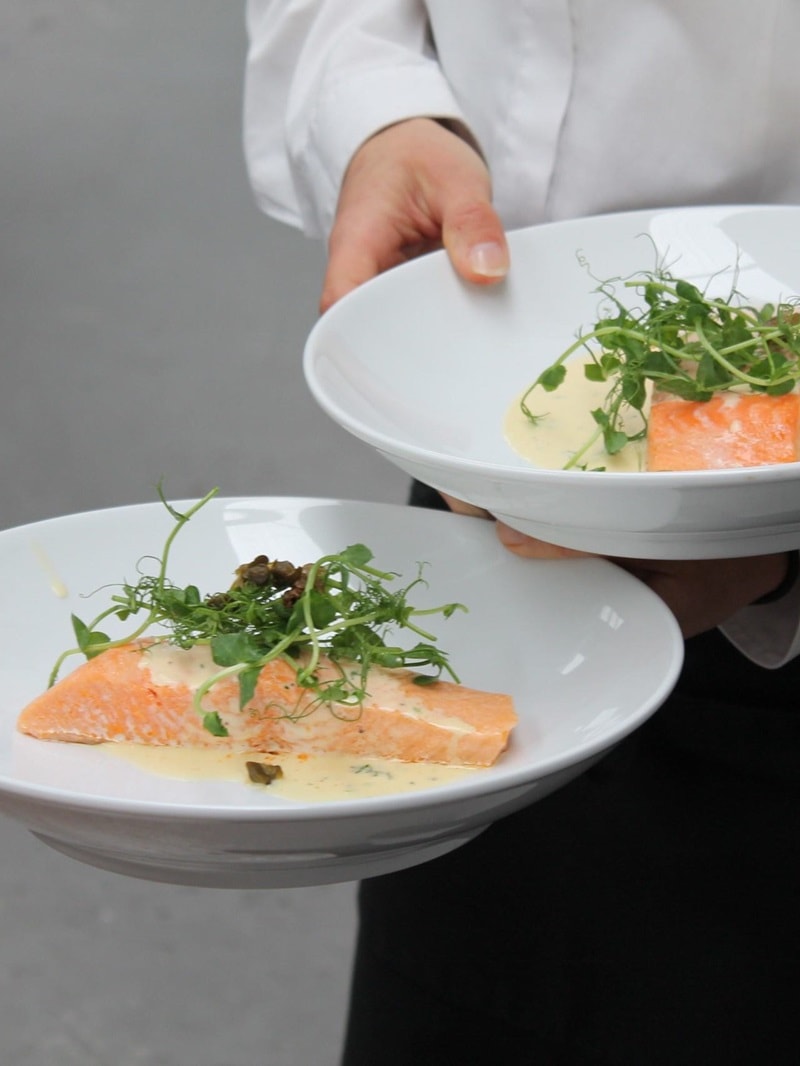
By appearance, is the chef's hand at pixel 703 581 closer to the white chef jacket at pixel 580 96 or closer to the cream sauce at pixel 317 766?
the white chef jacket at pixel 580 96

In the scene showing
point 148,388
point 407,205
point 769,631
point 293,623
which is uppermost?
point 407,205

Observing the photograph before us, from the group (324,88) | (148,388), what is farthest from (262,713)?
(148,388)

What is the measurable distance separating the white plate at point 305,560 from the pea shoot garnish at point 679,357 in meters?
0.12

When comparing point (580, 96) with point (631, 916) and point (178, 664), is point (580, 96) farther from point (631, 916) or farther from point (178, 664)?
point (631, 916)

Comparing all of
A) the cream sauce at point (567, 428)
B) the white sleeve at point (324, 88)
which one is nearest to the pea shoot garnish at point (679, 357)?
the cream sauce at point (567, 428)

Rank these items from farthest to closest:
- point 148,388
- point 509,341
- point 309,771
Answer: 1. point 148,388
2. point 509,341
3. point 309,771

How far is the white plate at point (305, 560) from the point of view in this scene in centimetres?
65

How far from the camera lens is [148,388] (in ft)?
12.2

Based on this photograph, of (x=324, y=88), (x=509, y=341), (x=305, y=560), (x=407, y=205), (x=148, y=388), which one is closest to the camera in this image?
(x=305, y=560)

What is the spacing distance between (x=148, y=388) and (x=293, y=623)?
117 inches

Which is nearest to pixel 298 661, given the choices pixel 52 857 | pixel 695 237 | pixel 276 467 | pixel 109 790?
pixel 109 790

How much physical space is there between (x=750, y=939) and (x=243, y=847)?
0.73 m

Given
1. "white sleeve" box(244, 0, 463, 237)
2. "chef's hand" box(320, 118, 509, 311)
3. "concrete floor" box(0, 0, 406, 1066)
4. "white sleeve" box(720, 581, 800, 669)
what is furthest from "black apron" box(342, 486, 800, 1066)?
"concrete floor" box(0, 0, 406, 1066)

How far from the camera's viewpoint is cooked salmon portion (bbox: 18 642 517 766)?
2.78ft
